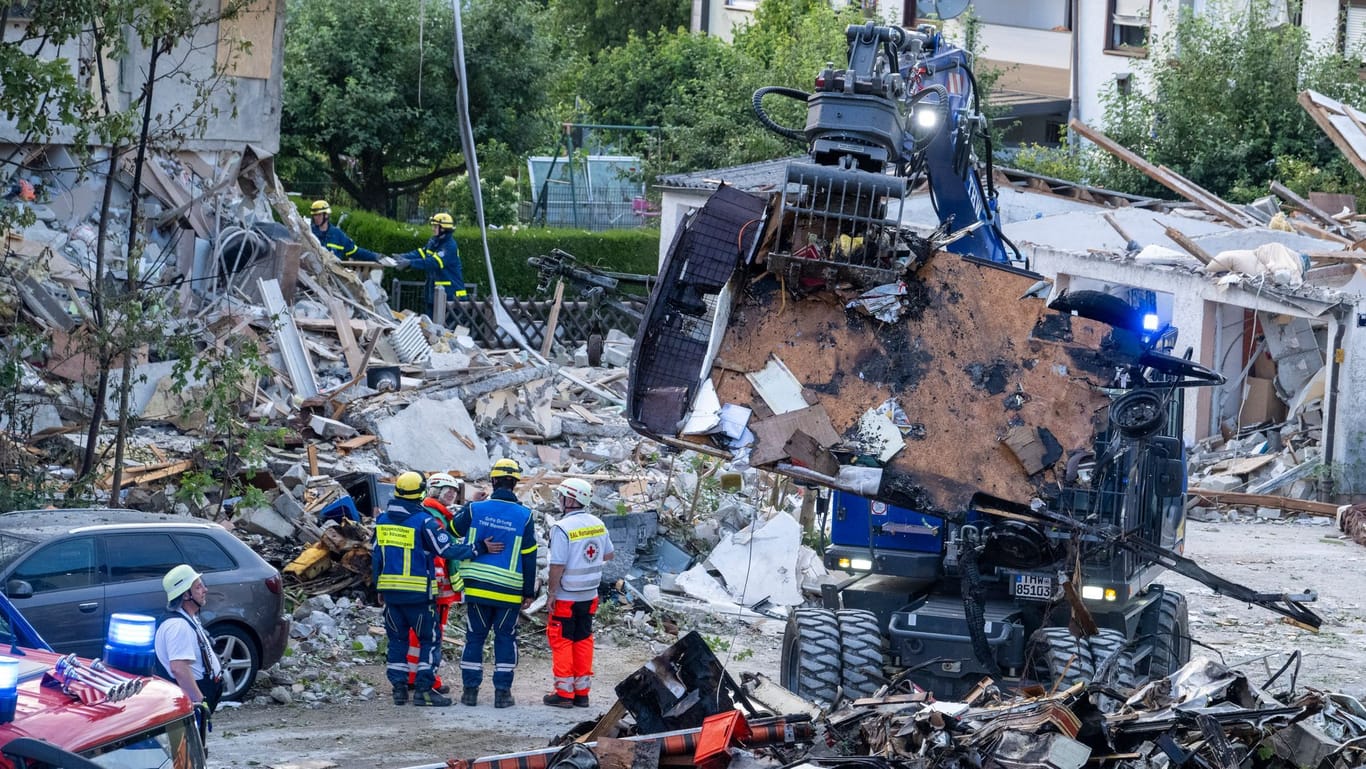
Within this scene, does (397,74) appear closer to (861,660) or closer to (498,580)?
(498,580)

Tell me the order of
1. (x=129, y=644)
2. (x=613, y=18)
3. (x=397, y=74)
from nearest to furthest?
(x=129, y=644)
(x=397, y=74)
(x=613, y=18)

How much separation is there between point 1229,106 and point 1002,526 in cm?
2566

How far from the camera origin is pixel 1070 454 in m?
8.80

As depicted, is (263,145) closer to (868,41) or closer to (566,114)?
(868,41)

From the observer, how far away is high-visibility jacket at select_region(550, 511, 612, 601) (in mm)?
10992

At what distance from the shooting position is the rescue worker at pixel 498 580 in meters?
11.0

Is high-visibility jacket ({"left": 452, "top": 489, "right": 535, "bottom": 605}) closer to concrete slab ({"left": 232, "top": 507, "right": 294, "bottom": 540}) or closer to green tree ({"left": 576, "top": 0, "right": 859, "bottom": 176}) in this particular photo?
concrete slab ({"left": 232, "top": 507, "right": 294, "bottom": 540})

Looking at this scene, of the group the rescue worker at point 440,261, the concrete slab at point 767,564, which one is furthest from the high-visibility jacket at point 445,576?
the rescue worker at point 440,261

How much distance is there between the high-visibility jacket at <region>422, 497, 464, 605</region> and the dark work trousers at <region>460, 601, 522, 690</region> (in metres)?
0.31

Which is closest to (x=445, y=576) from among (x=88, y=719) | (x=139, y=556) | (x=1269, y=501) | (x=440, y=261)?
(x=139, y=556)

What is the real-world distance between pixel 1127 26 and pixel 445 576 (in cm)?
3369

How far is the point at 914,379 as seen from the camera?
895 centimetres

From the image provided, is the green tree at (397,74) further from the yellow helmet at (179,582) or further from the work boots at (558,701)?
the yellow helmet at (179,582)

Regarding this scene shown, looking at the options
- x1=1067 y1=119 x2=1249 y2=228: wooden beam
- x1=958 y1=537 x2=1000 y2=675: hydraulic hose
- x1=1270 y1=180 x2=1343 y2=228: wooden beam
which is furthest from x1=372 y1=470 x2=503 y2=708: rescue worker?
x1=1270 y1=180 x2=1343 y2=228: wooden beam
